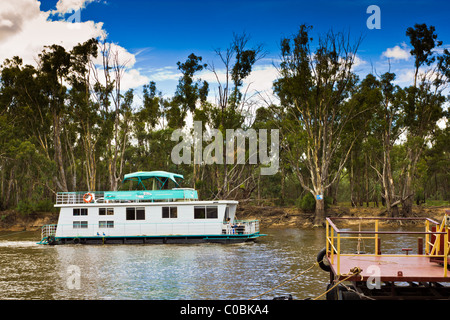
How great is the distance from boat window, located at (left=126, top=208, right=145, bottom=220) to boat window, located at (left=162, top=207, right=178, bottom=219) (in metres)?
1.69

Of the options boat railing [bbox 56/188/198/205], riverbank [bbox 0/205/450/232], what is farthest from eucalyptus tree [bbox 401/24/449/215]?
boat railing [bbox 56/188/198/205]

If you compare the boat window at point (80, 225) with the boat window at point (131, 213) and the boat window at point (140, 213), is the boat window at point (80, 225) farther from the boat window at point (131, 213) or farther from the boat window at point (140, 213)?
the boat window at point (140, 213)

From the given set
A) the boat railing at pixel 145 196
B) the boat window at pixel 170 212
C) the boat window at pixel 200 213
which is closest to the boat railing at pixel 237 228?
the boat window at pixel 200 213

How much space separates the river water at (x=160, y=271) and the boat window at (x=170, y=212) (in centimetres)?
249

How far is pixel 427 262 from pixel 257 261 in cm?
1309

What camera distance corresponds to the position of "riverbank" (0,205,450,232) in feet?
166

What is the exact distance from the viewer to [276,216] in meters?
52.9

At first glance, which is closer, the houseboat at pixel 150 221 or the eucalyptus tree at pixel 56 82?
the houseboat at pixel 150 221

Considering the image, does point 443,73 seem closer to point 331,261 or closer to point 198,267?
point 198,267

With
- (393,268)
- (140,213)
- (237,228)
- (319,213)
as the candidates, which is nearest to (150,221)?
(140,213)

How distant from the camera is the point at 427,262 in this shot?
40.6ft

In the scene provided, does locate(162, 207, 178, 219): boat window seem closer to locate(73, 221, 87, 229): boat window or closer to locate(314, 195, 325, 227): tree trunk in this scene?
locate(73, 221, 87, 229): boat window

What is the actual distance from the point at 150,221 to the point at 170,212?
67.5 inches

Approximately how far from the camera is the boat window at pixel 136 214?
1380 inches
